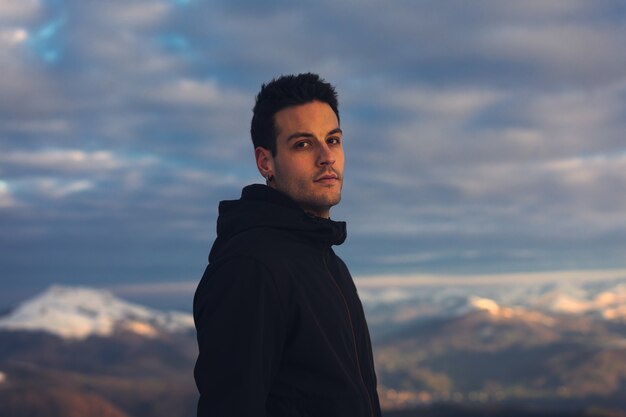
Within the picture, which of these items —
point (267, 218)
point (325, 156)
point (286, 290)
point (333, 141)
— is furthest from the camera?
point (333, 141)

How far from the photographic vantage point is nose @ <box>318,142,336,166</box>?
7.43 meters

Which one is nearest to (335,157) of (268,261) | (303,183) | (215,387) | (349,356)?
(303,183)

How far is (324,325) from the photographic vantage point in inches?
274

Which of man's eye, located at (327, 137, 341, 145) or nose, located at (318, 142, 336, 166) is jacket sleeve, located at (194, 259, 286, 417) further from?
man's eye, located at (327, 137, 341, 145)

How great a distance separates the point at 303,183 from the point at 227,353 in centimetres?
193

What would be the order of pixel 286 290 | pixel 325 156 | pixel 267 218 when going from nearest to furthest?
pixel 286 290 < pixel 267 218 < pixel 325 156

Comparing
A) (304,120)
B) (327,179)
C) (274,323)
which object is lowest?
(274,323)

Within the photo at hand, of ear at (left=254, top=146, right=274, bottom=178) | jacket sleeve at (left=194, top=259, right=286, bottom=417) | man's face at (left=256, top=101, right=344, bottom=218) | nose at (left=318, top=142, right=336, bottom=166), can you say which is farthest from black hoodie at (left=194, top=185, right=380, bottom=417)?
nose at (left=318, top=142, right=336, bottom=166)

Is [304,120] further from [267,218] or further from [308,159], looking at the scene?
[267,218]

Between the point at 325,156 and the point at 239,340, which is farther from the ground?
the point at 325,156

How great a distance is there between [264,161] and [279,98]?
2.15 feet

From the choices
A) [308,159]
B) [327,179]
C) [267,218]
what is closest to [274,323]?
[267,218]

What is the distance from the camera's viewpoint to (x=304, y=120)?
757cm

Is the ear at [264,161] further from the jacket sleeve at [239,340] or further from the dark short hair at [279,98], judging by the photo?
the jacket sleeve at [239,340]
